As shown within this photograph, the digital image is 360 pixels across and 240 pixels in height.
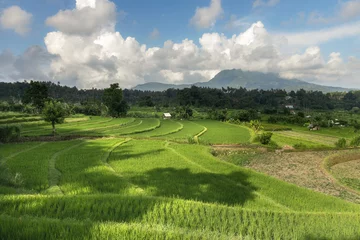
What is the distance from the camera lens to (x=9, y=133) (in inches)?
1077

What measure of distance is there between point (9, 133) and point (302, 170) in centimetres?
2939

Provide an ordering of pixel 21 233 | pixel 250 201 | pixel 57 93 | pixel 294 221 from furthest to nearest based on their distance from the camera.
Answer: pixel 57 93
pixel 250 201
pixel 294 221
pixel 21 233

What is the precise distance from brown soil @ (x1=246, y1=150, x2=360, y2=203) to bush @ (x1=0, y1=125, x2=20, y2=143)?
83.0ft

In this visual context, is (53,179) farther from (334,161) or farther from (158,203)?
(334,161)

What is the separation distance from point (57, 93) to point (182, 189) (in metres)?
168

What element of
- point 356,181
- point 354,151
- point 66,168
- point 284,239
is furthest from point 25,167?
point 354,151

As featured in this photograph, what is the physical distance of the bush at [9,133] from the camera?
2681 cm

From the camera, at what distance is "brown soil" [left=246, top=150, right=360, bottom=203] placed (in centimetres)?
1521

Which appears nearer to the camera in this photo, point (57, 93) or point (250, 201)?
point (250, 201)

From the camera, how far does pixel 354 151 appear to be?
27.1 metres

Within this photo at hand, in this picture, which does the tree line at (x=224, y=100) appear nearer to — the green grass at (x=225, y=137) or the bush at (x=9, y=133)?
the green grass at (x=225, y=137)

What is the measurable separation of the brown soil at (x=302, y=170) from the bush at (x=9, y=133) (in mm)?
25286

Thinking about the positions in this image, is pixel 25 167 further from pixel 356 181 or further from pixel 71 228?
pixel 356 181

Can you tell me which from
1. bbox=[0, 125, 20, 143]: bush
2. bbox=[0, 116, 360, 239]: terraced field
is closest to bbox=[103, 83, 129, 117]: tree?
bbox=[0, 125, 20, 143]: bush
